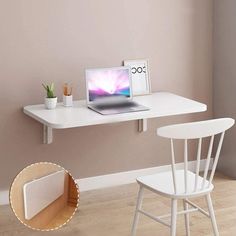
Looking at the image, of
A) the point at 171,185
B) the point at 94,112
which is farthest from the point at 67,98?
the point at 171,185

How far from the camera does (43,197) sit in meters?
3.37

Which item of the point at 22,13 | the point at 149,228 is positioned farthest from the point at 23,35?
the point at 149,228

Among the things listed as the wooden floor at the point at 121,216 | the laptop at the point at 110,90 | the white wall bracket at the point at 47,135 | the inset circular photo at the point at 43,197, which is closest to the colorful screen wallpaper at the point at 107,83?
the laptop at the point at 110,90

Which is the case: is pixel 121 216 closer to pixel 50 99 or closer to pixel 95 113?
pixel 95 113

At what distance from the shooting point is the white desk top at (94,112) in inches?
Result: 132

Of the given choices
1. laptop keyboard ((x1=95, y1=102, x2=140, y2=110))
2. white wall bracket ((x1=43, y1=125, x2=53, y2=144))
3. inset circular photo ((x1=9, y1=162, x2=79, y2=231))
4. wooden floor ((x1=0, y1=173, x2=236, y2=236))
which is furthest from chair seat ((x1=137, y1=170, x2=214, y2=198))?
white wall bracket ((x1=43, y1=125, x2=53, y2=144))

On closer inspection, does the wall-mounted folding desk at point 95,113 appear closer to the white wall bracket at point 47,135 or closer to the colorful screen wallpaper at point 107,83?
the white wall bracket at point 47,135

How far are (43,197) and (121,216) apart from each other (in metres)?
0.55

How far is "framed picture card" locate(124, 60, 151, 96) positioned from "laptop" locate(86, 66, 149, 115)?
0.24 metres

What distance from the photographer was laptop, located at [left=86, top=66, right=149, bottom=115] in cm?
368

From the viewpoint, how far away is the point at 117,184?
13.7 ft

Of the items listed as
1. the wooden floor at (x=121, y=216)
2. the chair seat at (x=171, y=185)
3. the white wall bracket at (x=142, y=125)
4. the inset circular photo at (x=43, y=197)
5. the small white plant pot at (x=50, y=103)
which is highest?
the small white plant pot at (x=50, y=103)

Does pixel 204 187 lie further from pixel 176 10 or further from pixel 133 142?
pixel 176 10

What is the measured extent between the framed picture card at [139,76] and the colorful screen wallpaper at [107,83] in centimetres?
24
